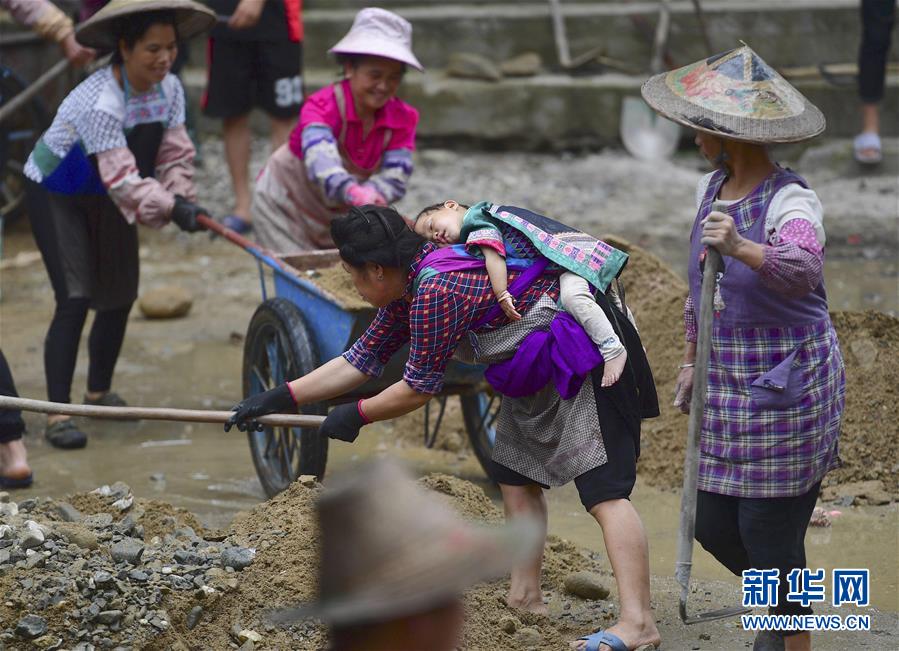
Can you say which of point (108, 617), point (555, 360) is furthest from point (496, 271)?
point (108, 617)

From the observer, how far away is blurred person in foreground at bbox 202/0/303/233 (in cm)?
816

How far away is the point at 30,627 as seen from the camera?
3.52 metres

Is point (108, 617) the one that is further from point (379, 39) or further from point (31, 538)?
point (379, 39)

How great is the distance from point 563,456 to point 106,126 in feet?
8.73

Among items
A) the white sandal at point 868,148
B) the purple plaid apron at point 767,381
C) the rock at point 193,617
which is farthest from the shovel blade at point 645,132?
the rock at point 193,617

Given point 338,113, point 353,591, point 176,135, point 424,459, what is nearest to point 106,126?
point 176,135

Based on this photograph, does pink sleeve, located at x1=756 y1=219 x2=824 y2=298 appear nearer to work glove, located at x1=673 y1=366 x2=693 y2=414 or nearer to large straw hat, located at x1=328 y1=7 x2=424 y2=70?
work glove, located at x1=673 y1=366 x2=693 y2=414

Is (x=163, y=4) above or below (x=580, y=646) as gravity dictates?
above

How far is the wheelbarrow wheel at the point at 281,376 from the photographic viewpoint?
15.8 feet

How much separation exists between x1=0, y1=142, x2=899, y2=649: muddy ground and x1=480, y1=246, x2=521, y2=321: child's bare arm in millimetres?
909

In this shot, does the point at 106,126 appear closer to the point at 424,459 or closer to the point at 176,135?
the point at 176,135

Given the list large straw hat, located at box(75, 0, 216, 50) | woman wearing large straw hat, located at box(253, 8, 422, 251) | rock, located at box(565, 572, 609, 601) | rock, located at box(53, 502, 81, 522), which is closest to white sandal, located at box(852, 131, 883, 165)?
woman wearing large straw hat, located at box(253, 8, 422, 251)

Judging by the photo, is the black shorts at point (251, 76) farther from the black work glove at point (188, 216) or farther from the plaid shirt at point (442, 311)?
the plaid shirt at point (442, 311)

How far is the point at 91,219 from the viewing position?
589 centimetres
